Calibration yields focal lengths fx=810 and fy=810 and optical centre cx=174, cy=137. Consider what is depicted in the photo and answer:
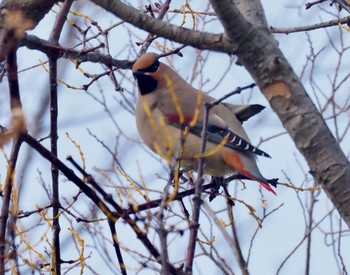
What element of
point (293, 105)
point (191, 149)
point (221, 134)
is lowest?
point (293, 105)

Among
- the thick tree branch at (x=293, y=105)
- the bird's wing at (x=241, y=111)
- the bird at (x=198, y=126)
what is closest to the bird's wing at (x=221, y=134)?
the bird at (x=198, y=126)

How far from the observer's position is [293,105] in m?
2.14

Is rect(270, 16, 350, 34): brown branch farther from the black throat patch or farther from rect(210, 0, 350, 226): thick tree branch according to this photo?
rect(210, 0, 350, 226): thick tree branch

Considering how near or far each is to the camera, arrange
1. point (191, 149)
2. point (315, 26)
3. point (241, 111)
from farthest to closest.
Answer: point (241, 111) < point (191, 149) < point (315, 26)

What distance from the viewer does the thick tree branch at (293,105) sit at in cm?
207

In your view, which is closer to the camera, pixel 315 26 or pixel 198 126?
pixel 315 26

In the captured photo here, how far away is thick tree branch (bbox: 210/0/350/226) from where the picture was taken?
2072mm

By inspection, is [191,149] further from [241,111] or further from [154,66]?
[154,66]

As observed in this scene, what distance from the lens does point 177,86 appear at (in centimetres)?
488

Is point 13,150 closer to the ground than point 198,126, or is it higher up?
closer to the ground

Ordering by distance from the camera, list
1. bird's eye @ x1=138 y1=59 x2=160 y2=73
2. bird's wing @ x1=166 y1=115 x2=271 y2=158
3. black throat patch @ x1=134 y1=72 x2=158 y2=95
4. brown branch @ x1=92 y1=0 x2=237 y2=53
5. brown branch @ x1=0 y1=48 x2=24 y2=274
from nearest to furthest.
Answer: brown branch @ x1=0 y1=48 x2=24 y2=274 → brown branch @ x1=92 y1=0 x2=237 y2=53 → bird's wing @ x1=166 y1=115 x2=271 y2=158 → bird's eye @ x1=138 y1=59 x2=160 y2=73 → black throat patch @ x1=134 y1=72 x2=158 y2=95

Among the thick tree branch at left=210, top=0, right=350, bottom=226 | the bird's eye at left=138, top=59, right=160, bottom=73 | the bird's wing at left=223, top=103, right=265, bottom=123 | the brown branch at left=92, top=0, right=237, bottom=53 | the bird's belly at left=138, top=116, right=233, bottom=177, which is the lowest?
the thick tree branch at left=210, top=0, right=350, bottom=226

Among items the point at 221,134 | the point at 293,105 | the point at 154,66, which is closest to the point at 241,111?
the point at 221,134

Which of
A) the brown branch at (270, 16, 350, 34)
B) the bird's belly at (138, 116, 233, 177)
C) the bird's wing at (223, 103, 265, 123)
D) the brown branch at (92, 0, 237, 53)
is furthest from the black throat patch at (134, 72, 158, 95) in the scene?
A: the brown branch at (92, 0, 237, 53)
